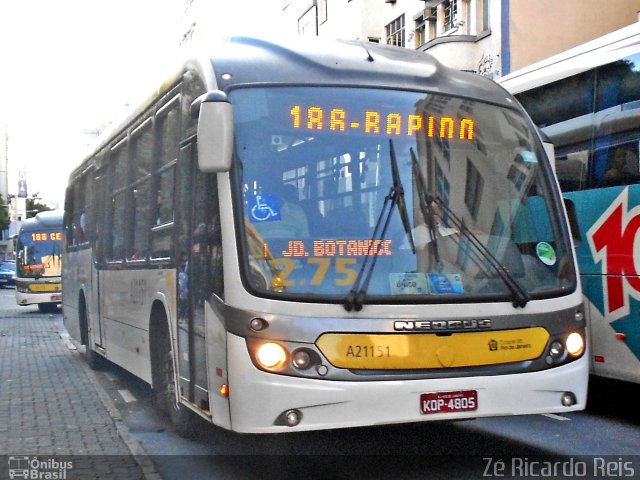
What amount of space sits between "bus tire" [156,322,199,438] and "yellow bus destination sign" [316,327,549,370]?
2.34 metres

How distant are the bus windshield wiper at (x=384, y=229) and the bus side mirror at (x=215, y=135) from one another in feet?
3.46

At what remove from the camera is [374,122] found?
6801mm

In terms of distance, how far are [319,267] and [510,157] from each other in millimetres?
1773

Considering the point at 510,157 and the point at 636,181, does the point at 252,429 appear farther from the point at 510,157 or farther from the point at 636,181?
the point at 636,181

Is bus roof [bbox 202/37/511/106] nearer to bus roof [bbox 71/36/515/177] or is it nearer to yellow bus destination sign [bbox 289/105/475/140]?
bus roof [bbox 71/36/515/177]

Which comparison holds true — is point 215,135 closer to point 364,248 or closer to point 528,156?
point 364,248

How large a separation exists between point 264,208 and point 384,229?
0.80 meters

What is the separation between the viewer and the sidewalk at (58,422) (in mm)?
7121

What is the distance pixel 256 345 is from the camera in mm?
6188

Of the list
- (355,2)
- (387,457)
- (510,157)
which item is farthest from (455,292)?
(355,2)

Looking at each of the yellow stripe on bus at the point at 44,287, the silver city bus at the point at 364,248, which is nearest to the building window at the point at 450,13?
the yellow stripe on bus at the point at 44,287

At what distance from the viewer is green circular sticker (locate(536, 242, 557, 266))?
22.6 ft

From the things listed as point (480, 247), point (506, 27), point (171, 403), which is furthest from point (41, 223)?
point (480, 247)

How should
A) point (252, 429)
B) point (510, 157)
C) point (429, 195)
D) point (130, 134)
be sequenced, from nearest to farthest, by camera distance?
1. point (252, 429)
2. point (429, 195)
3. point (510, 157)
4. point (130, 134)
